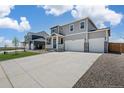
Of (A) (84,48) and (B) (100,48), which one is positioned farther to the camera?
(A) (84,48)

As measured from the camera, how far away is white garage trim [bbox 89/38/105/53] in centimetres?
1907

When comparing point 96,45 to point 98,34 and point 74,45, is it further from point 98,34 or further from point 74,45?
point 74,45

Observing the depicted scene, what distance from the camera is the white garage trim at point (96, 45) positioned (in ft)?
62.6

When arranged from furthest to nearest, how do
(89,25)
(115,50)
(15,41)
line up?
1. (15,41)
2. (89,25)
3. (115,50)

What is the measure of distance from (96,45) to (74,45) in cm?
436

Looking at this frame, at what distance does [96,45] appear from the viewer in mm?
19812

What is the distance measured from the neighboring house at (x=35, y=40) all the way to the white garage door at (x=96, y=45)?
55.4 feet

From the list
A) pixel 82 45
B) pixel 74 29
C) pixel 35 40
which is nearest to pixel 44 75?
pixel 82 45
